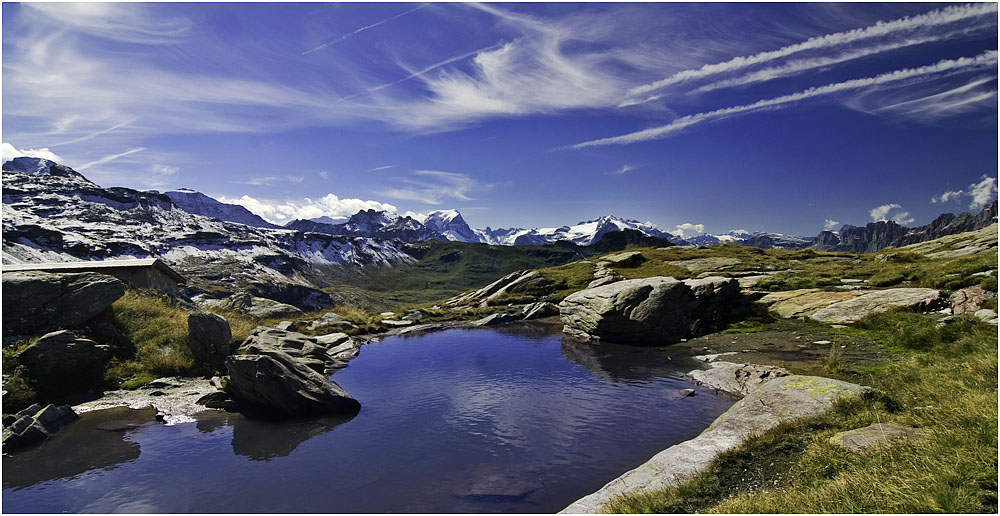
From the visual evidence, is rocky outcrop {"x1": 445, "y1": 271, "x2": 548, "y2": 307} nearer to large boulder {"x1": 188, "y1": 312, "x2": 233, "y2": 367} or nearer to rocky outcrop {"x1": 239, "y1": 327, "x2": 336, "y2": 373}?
rocky outcrop {"x1": 239, "y1": 327, "x2": 336, "y2": 373}

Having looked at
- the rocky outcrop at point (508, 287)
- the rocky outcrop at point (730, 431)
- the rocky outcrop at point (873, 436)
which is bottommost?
the rocky outcrop at point (730, 431)

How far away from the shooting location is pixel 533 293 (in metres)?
69.6

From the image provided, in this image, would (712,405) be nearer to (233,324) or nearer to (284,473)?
(284,473)

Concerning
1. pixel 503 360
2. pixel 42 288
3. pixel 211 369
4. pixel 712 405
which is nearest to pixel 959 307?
pixel 712 405

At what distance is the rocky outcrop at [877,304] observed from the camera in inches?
1163

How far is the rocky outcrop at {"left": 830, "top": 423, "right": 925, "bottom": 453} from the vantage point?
10703 mm

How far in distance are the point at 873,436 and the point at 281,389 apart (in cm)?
2388

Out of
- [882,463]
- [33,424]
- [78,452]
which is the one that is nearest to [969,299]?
[882,463]

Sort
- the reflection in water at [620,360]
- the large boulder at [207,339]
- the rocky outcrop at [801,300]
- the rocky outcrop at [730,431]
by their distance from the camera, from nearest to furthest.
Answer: the rocky outcrop at [730,431] < the reflection in water at [620,360] < the large boulder at [207,339] < the rocky outcrop at [801,300]

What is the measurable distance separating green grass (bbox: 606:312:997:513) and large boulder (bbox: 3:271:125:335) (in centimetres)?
3271

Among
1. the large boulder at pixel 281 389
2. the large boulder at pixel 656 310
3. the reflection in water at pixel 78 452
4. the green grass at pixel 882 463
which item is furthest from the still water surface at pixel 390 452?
the large boulder at pixel 656 310

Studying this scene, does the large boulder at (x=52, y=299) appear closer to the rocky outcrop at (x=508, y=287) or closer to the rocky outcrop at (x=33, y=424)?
the rocky outcrop at (x=33, y=424)

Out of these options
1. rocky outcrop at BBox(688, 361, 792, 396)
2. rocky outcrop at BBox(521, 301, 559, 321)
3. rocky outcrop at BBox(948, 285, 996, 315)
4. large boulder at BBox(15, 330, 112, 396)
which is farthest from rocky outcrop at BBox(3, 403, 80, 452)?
rocky outcrop at BBox(948, 285, 996, 315)

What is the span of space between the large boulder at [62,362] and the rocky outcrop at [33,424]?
7.60 feet
